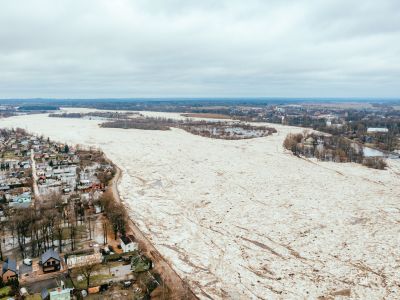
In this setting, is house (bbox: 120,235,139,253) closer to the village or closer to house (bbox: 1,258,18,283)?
the village

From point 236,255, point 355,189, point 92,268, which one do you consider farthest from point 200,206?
point 355,189

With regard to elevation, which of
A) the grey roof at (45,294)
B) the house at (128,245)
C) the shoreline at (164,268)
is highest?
the house at (128,245)

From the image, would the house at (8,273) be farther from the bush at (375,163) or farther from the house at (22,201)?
the bush at (375,163)

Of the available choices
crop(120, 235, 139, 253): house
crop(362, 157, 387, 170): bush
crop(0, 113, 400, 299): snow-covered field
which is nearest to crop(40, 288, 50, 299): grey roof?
crop(120, 235, 139, 253): house

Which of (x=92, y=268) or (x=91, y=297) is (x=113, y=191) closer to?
(x=92, y=268)

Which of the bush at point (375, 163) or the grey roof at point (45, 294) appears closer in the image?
the grey roof at point (45, 294)

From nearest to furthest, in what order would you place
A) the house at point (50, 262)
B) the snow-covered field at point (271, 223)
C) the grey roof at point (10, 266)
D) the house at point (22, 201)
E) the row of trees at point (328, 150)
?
1. the grey roof at point (10, 266)
2. the snow-covered field at point (271, 223)
3. the house at point (50, 262)
4. the house at point (22, 201)
5. the row of trees at point (328, 150)

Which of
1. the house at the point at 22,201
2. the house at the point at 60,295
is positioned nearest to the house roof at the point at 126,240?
the house at the point at 60,295

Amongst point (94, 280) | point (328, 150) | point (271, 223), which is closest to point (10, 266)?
point (94, 280)
